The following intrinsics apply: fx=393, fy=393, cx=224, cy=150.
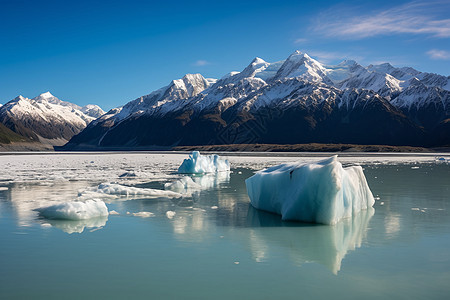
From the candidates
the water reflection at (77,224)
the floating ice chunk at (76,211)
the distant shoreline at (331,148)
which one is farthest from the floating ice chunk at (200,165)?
the distant shoreline at (331,148)

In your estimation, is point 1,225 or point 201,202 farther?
point 201,202

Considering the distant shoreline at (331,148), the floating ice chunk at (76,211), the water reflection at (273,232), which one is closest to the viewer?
the water reflection at (273,232)

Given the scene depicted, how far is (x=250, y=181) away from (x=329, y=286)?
861 cm

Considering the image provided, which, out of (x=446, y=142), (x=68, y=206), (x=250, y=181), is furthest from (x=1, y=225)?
(x=446, y=142)

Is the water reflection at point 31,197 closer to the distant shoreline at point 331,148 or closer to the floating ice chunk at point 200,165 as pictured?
the floating ice chunk at point 200,165

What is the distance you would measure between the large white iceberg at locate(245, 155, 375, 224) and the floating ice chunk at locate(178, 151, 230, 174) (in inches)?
797

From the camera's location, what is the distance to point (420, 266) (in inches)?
321

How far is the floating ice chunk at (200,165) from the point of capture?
34875mm

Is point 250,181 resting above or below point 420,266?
above

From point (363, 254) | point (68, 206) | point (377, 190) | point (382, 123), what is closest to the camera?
point (363, 254)

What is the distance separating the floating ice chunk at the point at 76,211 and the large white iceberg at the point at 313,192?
5762mm

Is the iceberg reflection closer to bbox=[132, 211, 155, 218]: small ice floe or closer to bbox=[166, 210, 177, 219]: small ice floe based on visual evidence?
bbox=[166, 210, 177, 219]: small ice floe

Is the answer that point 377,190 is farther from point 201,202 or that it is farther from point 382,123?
point 382,123

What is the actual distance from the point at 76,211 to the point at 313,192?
25.3 feet
